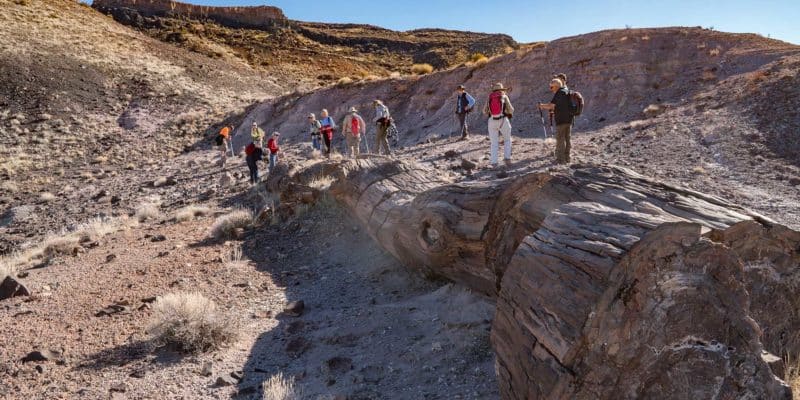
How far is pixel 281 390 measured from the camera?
4371 mm

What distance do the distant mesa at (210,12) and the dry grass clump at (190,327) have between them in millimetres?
54377

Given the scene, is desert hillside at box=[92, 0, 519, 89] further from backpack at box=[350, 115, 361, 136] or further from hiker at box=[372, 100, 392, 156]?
hiker at box=[372, 100, 392, 156]

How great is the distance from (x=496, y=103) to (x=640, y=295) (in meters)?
8.29

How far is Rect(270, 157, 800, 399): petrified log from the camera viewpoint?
2805mm

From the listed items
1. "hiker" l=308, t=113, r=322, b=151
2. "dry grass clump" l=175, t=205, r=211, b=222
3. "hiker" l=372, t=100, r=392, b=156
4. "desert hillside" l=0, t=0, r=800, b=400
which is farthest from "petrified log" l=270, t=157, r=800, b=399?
"hiker" l=308, t=113, r=322, b=151

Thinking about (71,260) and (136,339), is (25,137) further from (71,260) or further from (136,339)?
(136,339)

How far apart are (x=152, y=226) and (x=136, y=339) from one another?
6.69 meters

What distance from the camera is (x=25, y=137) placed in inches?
1009

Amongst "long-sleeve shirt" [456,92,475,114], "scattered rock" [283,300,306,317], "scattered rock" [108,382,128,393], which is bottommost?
"scattered rock" [283,300,306,317]

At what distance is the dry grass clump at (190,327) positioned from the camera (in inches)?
212

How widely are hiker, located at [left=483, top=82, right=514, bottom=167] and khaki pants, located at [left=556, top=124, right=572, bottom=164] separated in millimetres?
1062

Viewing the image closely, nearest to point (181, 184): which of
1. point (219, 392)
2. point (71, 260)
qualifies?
point (71, 260)

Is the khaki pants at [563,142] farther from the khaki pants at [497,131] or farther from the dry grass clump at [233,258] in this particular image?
the dry grass clump at [233,258]

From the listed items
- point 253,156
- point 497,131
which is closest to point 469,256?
point 497,131
